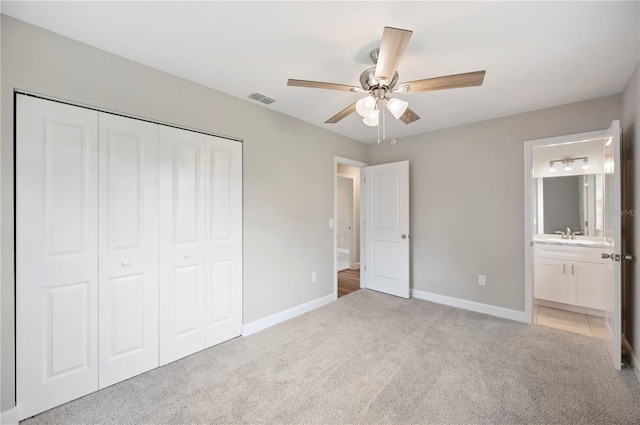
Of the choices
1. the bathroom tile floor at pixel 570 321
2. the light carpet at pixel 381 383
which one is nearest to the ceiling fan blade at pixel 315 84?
Answer: the light carpet at pixel 381 383

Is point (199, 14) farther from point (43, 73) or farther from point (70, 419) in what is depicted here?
point (70, 419)

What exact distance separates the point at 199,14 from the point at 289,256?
2.39 metres

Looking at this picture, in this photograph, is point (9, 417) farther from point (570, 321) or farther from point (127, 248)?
point (570, 321)

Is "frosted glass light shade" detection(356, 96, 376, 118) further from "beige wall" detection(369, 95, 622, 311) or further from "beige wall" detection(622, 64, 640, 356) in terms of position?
"beige wall" detection(369, 95, 622, 311)

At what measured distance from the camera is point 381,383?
1.96 m

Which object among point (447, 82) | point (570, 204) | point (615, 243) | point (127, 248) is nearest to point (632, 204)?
point (615, 243)

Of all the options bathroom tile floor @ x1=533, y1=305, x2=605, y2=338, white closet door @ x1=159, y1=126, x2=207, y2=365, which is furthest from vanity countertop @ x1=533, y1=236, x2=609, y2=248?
white closet door @ x1=159, y1=126, x2=207, y2=365

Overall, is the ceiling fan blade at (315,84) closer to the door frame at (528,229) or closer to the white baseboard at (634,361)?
the door frame at (528,229)

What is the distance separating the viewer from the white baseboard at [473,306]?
309 cm

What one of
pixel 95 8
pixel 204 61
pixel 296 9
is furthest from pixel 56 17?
pixel 296 9

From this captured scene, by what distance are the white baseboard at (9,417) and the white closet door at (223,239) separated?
3.88 feet

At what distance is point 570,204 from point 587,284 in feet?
4.03

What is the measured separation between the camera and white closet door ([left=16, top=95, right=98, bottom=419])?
1621 mm

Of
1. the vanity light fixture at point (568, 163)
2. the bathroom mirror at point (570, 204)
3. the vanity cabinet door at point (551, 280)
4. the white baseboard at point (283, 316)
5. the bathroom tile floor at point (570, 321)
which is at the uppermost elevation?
the vanity light fixture at point (568, 163)
